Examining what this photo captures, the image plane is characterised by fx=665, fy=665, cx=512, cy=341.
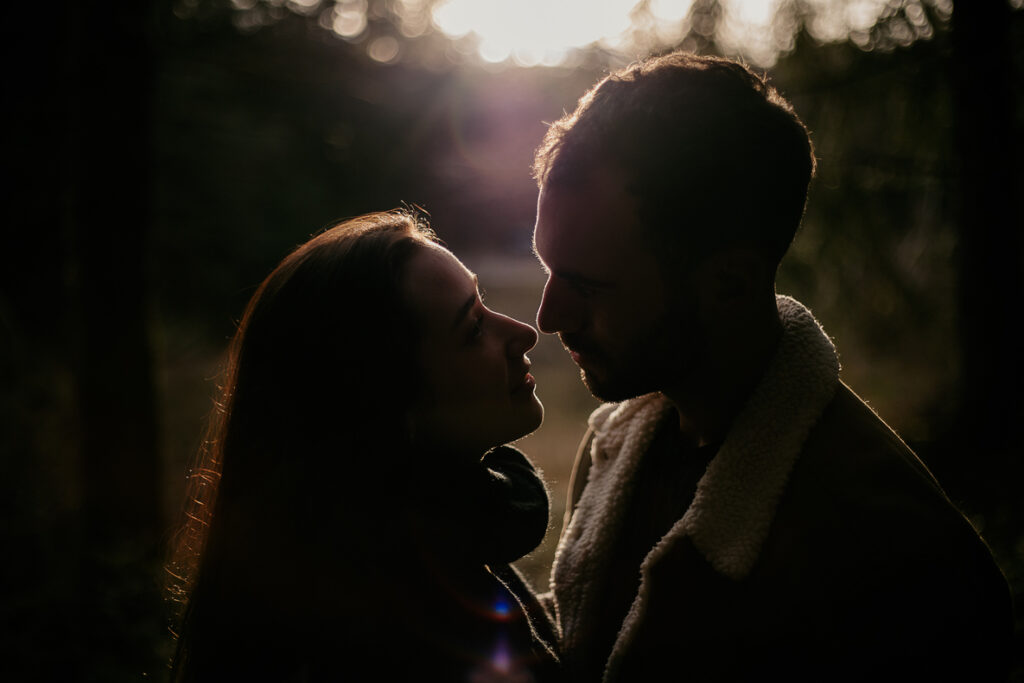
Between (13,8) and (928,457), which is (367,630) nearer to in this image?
(13,8)

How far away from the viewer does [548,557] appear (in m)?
6.25

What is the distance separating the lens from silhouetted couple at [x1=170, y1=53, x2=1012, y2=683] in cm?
161

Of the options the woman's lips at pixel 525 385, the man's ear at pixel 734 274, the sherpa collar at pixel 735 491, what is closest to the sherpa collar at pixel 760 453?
the sherpa collar at pixel 735 491

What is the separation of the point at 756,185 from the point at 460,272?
3.07 ft

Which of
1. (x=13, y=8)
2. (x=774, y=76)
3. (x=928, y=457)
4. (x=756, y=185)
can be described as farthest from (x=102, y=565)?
(x=774, y=76)

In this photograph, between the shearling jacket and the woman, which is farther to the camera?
the woman

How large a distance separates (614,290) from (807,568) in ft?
3.08

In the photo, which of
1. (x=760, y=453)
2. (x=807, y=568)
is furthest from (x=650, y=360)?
(x=807, y=568)

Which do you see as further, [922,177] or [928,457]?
[922,177]

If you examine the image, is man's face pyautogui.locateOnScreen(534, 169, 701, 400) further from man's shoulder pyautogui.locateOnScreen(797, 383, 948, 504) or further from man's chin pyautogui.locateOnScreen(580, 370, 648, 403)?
man's shoulder pyautogui.locateOnScreen(797, 383, 948, 504)

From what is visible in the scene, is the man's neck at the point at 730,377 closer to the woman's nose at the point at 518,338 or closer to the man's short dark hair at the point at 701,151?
the man's short dark hair at the point at 701,151

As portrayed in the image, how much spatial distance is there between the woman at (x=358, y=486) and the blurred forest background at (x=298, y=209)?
254cm

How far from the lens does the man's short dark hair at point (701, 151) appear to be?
1991mm

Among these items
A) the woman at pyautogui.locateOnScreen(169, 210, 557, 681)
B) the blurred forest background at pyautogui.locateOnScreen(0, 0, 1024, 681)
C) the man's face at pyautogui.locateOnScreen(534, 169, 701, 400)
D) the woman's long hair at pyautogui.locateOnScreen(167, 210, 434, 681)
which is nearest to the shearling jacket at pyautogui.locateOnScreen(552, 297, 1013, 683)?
the man's face at pyautogui.locateOnScreen(534, 169, 701, 400)
